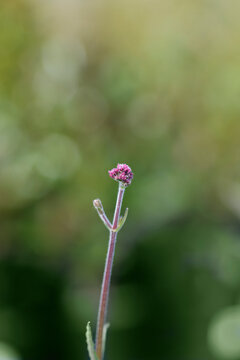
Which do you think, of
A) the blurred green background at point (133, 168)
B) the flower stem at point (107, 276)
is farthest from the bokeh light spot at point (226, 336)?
the flower stem at point (107, 276)

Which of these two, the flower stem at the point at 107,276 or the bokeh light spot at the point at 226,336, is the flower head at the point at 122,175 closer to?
the flower stem at the point at 107,276

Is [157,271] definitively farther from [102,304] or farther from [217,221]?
[102,304]

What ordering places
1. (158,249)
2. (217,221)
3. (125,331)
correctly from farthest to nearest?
(217,221), (158,249), (125,331)

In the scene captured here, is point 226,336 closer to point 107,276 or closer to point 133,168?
point 107,276

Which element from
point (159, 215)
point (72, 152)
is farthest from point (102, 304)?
point (72, 152)

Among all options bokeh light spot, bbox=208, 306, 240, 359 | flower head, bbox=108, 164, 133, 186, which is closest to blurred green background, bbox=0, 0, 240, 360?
bokeh light spot, bbox=208, 306, 240, 359

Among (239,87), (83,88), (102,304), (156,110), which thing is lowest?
(102,304)

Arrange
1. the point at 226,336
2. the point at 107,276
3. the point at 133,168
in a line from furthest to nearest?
1. the point at 133,168
2. the point at 226,336
3. the point at 107,276

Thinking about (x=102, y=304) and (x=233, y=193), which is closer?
(x=102, y=304)

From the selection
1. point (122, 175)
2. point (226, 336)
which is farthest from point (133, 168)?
point (122, 175)
